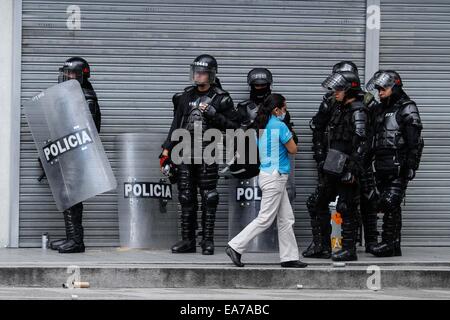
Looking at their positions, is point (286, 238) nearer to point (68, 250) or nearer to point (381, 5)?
point (68, 250)

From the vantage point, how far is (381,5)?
51.2 ft

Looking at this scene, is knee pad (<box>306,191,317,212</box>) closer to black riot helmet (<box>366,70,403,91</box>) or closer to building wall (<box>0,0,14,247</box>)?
black riot helmet (<box>366,70,403,91</box>)

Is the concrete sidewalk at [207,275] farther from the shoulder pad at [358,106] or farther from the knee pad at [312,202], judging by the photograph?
the shoulder pad at [358,106]

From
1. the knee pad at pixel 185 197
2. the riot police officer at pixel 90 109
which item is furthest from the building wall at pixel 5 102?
the knee pad at pixel 185 197

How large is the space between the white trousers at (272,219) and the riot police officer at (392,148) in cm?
152

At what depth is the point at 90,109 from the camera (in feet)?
47.1

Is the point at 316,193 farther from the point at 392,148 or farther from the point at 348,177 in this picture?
the point at 392,148

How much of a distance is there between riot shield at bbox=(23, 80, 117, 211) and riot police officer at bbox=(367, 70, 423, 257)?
10.4 ft

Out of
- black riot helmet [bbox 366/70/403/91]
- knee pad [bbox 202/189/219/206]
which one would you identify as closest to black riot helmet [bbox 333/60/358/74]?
black riot helmet [bbox 366/70/403/91]

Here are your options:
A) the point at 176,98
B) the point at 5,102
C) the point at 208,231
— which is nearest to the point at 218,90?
the point at 176,98

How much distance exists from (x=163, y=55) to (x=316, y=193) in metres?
2.80

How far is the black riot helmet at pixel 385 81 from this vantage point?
556 inches

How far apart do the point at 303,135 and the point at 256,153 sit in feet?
5.19
